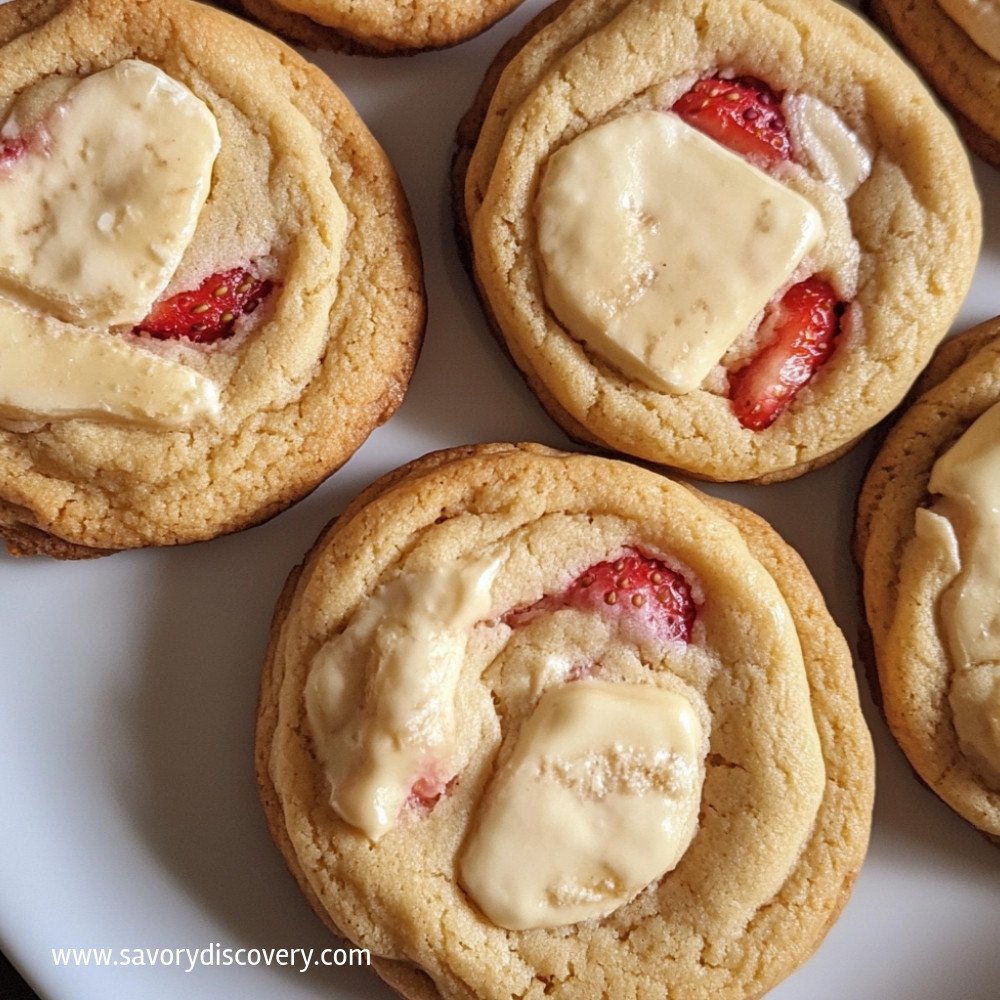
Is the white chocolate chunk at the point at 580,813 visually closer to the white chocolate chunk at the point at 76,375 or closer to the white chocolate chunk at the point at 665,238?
the white chocolate chunk at the point at 665,238

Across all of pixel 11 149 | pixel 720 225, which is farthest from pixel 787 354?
pixel 11 149

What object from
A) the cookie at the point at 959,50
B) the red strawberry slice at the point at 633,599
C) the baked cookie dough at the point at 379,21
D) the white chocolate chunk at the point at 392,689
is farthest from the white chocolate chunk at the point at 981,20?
the white chocolate chunk at the point at 392,689

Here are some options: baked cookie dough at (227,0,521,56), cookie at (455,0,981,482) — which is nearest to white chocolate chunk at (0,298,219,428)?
cookie at (455,0,981,482)

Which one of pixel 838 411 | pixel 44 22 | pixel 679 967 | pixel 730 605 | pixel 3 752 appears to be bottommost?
pixel 679 967

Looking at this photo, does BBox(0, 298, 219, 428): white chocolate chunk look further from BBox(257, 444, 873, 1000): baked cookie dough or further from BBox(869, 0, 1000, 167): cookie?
BBox(869, 0, 1000, 167): cookie

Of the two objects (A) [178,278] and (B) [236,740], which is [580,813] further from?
(A) [178,278]

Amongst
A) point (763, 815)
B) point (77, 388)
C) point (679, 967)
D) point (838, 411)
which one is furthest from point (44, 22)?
point (679, 967)

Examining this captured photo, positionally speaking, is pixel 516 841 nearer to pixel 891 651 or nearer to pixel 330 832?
pixel 330 832
